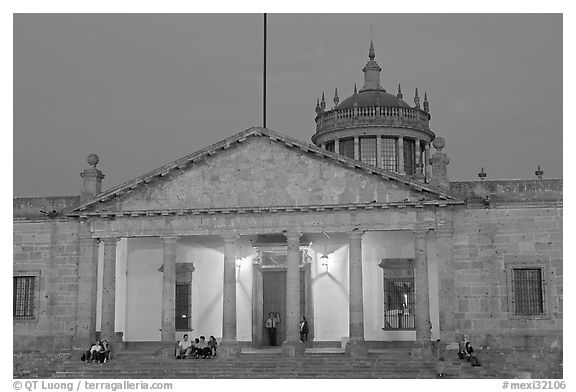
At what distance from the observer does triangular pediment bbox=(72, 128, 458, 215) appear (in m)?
29.0

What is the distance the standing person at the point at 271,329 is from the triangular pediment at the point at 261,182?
17.5ft

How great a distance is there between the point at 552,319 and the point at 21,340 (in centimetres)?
1915

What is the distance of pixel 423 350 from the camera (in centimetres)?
2812

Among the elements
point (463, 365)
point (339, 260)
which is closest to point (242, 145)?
point (339, 260)

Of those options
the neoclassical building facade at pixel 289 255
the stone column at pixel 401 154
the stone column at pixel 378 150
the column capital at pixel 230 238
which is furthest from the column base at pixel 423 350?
the stone column at pixel 378 150

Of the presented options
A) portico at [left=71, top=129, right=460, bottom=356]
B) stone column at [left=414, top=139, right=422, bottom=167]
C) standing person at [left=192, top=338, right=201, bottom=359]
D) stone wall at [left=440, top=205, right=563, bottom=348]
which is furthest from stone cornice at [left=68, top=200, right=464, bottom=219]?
stone column at [left=414, top=139, right=422, bottom=167]

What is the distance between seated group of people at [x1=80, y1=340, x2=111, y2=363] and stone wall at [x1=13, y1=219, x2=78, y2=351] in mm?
2137

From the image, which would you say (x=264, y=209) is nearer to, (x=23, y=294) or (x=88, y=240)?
(x=88, y=240)

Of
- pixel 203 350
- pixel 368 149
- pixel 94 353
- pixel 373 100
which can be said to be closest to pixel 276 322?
pixel 203 350

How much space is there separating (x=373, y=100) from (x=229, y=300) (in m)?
16.7

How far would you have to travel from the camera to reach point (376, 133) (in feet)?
138
